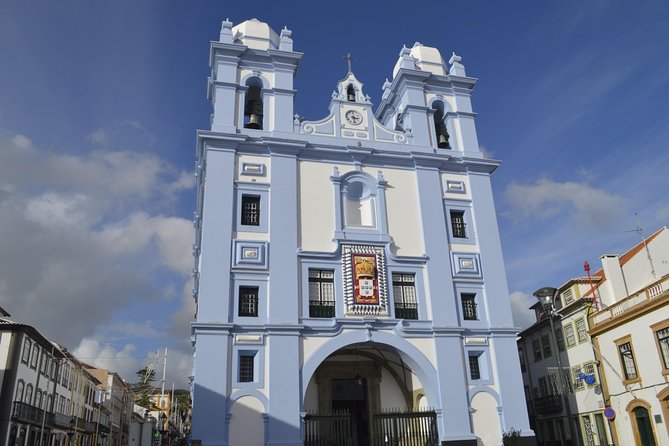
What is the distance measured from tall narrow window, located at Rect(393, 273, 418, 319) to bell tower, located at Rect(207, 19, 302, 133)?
25.9 ft

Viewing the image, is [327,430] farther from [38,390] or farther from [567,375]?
[38,390]

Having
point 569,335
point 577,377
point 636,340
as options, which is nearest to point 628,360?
point 636,340

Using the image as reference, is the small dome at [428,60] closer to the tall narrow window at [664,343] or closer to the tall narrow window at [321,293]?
the tall narrow window at [321,293]

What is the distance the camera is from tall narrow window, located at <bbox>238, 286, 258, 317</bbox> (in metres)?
21.6

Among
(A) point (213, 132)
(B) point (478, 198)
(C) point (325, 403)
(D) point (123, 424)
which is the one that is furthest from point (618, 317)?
(D) point (123, 424)

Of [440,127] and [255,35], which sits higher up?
[255,35]

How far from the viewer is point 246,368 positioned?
20922 millimetres

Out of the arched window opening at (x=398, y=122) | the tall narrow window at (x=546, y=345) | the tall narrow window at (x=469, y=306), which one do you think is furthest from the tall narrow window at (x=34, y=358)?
the tall narrow window at (x=546, y=345)

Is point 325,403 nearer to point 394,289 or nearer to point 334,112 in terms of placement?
point 394,289

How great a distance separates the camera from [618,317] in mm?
27781

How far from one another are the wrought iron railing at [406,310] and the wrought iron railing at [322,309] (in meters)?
2.64

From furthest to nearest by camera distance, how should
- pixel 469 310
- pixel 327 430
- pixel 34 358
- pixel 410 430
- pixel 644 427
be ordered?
pixel 34 358 → pixel 644 427 → pixel 469 310 → pixel 410 430 → pixel 327 430

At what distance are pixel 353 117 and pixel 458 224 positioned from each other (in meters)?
6.70

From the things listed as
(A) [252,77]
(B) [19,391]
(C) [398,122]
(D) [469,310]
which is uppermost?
(A) [252,77]
